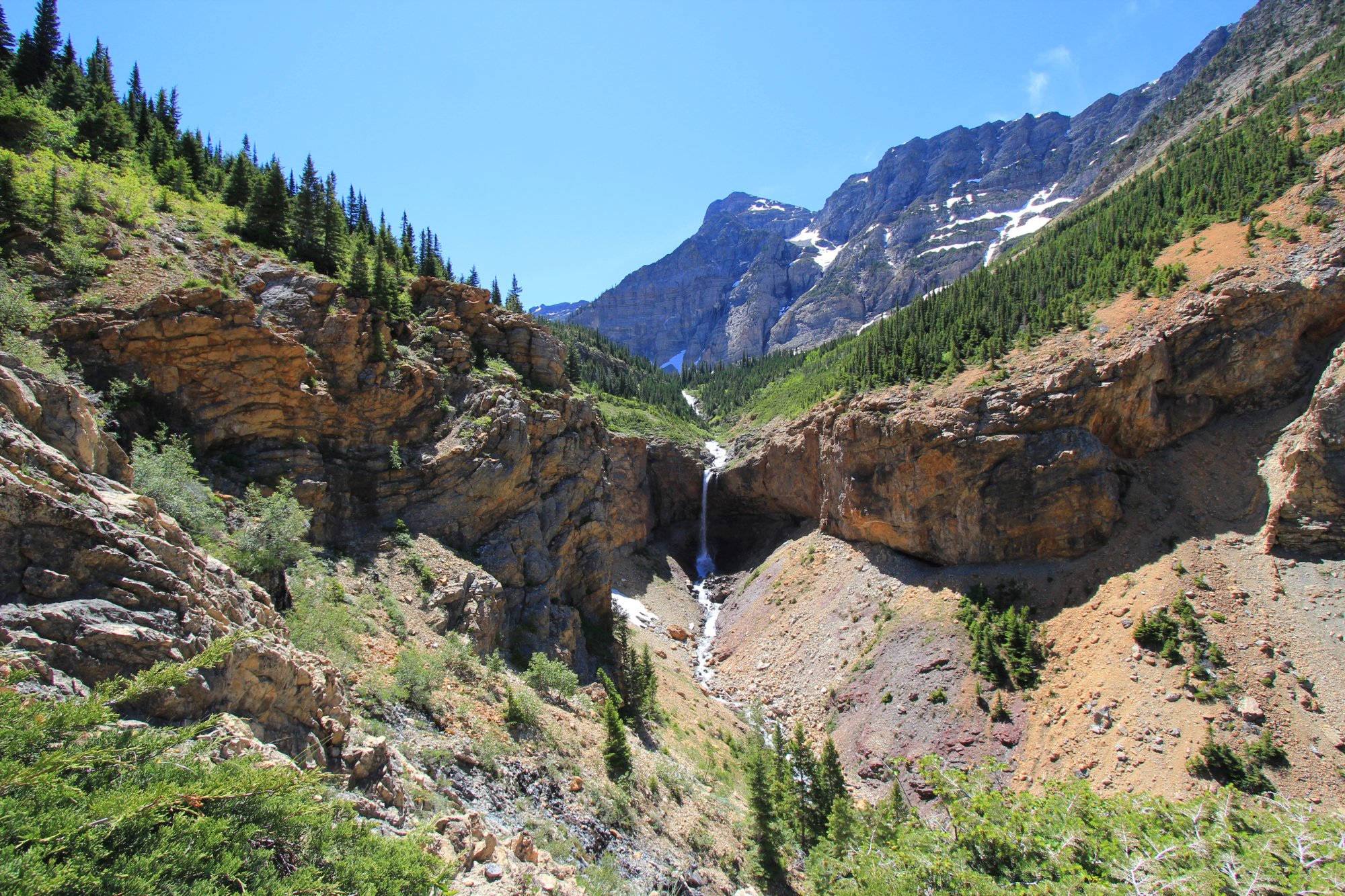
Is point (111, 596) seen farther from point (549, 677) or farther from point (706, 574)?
point (706, 574)

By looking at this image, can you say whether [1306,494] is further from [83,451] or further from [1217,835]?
[83,451]

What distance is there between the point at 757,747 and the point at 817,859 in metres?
4.72

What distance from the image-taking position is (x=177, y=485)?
49.4 feet

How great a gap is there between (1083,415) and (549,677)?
114 ft

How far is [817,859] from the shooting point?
54.3 ft

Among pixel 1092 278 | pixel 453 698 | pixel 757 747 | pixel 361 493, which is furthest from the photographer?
pixel 1092 278

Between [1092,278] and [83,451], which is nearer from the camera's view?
[83,451]

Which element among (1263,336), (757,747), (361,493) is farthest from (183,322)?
(1263,336)

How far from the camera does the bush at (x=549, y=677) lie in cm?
2131

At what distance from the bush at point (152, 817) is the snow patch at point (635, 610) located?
Result: 39.4m

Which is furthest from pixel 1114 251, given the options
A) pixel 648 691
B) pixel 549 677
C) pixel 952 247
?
pixel 952 247

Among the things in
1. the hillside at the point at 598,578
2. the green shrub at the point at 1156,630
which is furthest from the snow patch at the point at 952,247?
the green shrub at the point at 1156,630

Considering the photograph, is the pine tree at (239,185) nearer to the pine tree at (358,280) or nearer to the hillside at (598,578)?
the hillside at (598,578)

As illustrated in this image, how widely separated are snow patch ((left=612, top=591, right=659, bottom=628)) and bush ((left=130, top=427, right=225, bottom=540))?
31604 millimetres
